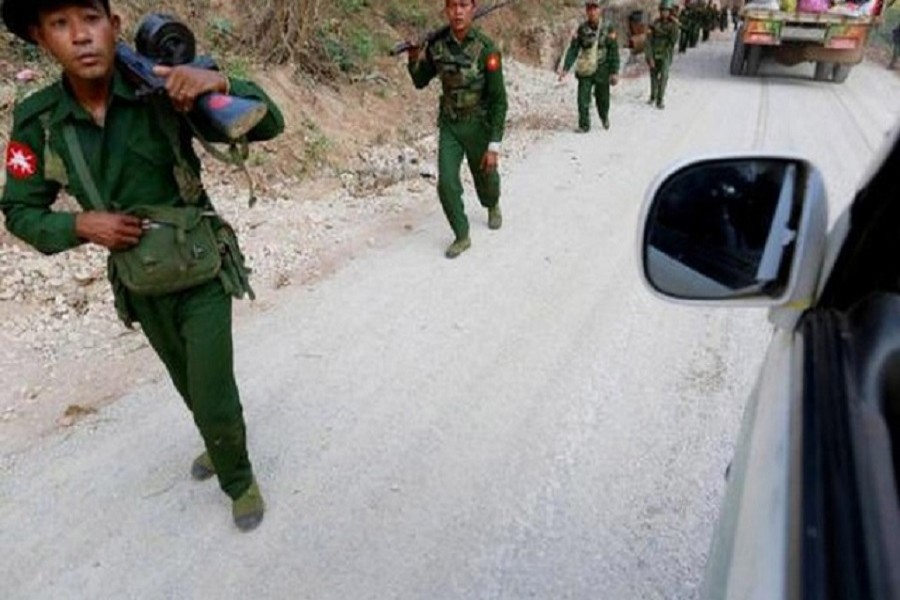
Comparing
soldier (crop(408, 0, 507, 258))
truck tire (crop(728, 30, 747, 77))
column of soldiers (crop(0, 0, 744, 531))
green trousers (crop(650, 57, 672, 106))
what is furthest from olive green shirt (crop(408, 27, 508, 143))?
truck tire (crop(728, 30, 747, 77))

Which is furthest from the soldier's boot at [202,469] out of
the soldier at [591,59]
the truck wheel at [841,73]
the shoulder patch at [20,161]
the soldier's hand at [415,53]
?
the truck wheel at [841,73]

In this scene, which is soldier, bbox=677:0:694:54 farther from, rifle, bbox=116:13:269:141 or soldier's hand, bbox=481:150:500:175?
rifle, bbox=116:13:269:141

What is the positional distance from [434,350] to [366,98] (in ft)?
16.4

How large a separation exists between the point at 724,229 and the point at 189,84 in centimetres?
140

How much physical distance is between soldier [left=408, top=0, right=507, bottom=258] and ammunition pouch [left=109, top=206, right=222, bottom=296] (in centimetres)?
285

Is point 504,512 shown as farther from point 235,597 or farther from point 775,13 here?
point 775,13

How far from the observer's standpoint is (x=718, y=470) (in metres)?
2.84

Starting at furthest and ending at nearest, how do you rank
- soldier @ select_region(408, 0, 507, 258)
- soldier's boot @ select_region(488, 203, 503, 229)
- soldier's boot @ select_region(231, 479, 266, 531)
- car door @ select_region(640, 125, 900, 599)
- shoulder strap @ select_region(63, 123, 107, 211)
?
soldier's boot @ select_region(488, 203, 503, 229), soldier @ select_region(408, 0, 507, 258), soldier's boot @ select_region(231, 479, 266, 531), shoulder strap @ select_region(63, 123, 107, 211), car door @ select_region(640, 125, 900, 599)

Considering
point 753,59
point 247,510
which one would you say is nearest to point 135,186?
point 247,510

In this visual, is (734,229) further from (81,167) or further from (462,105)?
(462,105)

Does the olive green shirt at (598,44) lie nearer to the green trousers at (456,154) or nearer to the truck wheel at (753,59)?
the green trousers at (456,154)

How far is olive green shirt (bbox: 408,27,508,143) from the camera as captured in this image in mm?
4812

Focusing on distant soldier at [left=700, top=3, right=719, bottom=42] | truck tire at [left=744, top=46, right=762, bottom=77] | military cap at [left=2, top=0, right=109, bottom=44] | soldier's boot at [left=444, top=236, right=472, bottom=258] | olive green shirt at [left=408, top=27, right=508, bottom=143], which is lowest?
distant soldier at [left=700, top=3, right=719, bottom=42]

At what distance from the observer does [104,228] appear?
2090 millimetres
